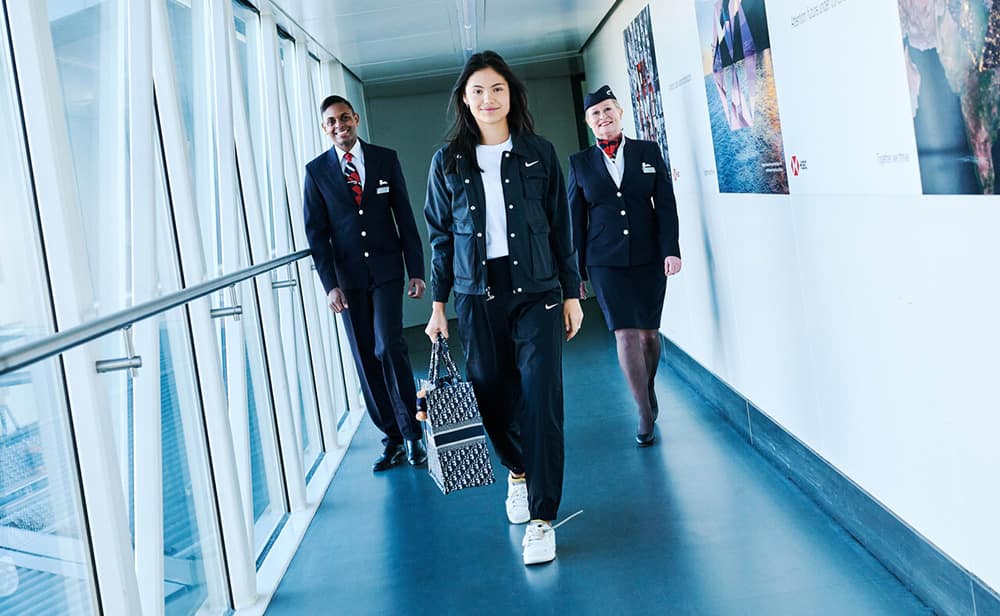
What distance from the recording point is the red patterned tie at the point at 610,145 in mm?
5523

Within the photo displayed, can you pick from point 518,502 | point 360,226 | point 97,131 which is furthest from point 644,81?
point 97,131

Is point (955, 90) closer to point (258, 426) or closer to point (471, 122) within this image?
point (471, 122)

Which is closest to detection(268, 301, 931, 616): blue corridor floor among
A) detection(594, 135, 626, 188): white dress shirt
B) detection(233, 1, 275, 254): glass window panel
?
detection(594, 135, 626, 188): white dress shirt

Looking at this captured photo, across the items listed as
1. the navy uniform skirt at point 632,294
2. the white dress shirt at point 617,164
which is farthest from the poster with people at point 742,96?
the navy uniform skirt at point 632,294

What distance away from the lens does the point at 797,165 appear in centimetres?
393

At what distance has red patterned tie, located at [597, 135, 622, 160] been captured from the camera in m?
5.52

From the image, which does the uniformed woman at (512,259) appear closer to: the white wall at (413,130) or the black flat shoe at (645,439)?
the black flat shoe at (645,439)

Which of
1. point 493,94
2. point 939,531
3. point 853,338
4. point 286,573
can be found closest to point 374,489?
point 286,573

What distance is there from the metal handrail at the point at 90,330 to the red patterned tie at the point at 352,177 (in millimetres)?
1933

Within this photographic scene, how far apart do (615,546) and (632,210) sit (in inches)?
80.4

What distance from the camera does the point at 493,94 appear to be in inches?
153

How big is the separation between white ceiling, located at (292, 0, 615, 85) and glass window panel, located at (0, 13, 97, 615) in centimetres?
380

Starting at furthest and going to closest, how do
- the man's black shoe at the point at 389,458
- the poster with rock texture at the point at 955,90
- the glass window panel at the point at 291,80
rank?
the glass window panel at the point at 291,80 → the man's black shoe at the point at 389,458 → the poster with rock texture at the point at 955,90

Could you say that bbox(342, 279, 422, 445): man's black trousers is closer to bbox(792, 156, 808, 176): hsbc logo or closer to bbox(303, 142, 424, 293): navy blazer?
bbox(303, 142, 424, 293): navy blazer
